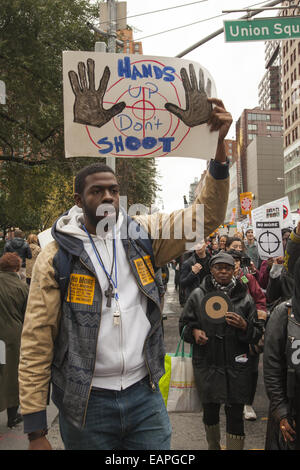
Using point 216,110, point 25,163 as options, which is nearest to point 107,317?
point 216,110

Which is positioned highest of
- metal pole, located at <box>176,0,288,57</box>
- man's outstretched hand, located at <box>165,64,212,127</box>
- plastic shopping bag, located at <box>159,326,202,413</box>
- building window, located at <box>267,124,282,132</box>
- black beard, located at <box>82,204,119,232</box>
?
building window, located at <box>267,124,282,132</box>

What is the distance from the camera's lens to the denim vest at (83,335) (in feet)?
6.69

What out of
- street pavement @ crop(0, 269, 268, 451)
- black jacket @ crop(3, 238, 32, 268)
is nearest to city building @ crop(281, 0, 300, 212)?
black jacket @ crop(3, 238, 32, 268)

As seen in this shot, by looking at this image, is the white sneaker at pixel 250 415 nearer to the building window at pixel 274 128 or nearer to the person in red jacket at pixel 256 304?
the person in red jacket at pixel 256 304

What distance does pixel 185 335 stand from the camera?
3.94m

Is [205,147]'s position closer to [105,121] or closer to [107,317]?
[105,121]

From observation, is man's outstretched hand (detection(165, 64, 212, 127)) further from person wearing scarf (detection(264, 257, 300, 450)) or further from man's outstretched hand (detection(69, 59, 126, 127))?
person wearing scarf (detection(264, 257, 300, 450))

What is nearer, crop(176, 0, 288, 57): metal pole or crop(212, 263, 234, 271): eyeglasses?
crop(212, 263, 234, 271): eyeglasses

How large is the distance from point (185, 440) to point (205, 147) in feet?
9.26

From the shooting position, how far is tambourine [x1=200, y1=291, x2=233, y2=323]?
12.4 feet

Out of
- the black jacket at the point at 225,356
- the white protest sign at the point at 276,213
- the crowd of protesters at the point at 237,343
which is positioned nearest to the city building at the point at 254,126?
the white protest sign at the point at 276,213

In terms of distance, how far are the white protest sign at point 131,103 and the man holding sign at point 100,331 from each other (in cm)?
97

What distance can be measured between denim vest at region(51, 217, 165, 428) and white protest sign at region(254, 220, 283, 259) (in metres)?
5.16

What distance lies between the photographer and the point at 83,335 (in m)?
2.07
